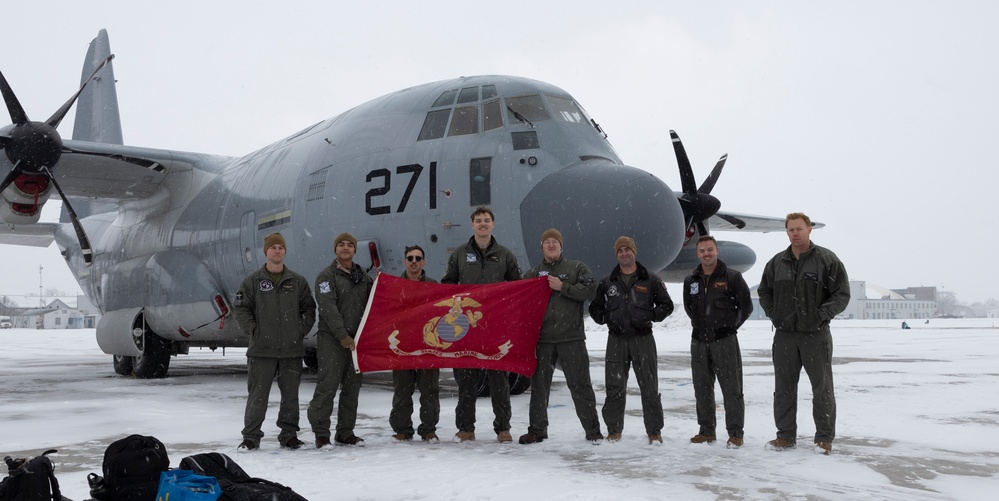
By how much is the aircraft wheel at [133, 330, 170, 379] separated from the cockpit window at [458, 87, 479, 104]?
8207 millimetres

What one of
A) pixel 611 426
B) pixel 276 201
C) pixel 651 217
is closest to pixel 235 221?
pixel 276 201

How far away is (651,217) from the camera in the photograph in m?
7.83

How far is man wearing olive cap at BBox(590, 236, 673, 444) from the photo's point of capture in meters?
6.29

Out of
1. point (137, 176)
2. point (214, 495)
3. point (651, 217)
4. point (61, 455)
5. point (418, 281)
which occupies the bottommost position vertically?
point (61, 455)

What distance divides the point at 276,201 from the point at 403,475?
23.4 feet

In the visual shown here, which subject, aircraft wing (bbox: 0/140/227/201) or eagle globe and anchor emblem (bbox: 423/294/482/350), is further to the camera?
aircraft wing (bbox: 0/140/227/201)

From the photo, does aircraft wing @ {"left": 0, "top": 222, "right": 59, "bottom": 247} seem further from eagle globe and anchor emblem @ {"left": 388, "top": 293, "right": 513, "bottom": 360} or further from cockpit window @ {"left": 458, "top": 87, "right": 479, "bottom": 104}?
eagle globe and anchor emblem @ {"left": 388, "top": 293, "right": 513, "bottom": 360}

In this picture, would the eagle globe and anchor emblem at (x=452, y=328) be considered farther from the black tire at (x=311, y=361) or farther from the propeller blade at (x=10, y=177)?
the propeller blade at (x=10, y=177)

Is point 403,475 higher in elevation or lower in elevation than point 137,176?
lower

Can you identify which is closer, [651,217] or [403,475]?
[403,475]

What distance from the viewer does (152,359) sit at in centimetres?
1423

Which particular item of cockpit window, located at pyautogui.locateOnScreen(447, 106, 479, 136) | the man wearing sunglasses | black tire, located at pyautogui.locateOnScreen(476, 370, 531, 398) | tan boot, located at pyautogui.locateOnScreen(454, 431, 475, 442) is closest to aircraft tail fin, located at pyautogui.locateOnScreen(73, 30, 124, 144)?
cockpit window, located at pyautogui.locateOnScreen(447, 106, 479, 136)

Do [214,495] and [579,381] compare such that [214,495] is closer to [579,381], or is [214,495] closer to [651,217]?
[579,381]

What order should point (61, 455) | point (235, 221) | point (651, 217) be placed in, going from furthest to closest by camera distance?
point (235, 221) → point (651, 217) → point (61, 455)
